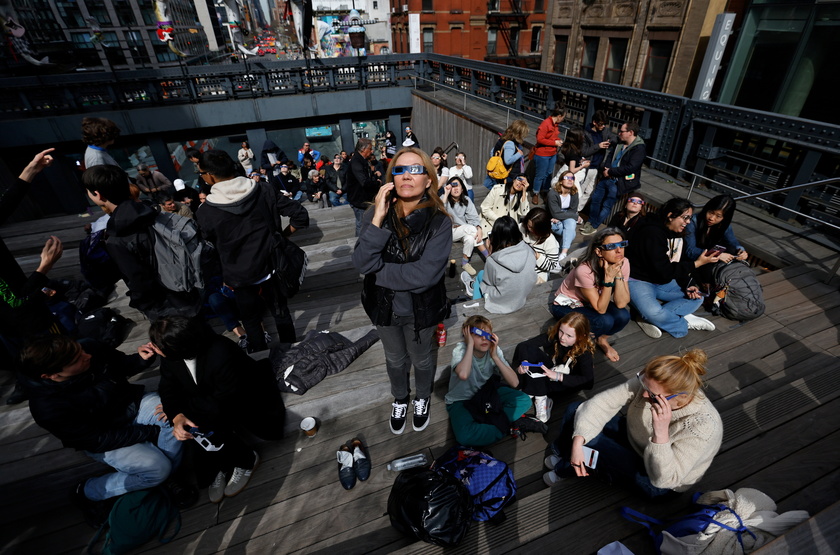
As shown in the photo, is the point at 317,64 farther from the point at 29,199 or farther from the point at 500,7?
the point at 500,7

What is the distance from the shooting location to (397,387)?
→ 3027 millimetres

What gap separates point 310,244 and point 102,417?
180 inches

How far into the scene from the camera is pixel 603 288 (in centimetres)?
357

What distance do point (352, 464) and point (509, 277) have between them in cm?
239

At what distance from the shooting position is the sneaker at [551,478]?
2643mm

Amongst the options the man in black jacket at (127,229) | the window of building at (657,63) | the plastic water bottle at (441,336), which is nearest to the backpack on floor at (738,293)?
the plastic water bottle at (441,336)

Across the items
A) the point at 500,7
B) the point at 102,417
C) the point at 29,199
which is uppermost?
the point at 500,7

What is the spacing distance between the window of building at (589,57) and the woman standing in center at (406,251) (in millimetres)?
16554

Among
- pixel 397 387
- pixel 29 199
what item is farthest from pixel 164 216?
pixel 29 199

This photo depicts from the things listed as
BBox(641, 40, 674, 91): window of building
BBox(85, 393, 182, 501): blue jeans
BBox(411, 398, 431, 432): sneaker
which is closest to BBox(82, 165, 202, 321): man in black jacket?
BBox(85, 393, 182, 501): blue jeans

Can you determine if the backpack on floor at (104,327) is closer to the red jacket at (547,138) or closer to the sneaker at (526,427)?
the sneaker at (526,427)

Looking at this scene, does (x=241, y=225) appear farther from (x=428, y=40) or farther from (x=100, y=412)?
(x=428, y=40)

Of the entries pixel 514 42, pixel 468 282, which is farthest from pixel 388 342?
pixel 514 42

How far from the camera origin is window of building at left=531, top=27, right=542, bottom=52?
33719 mm
